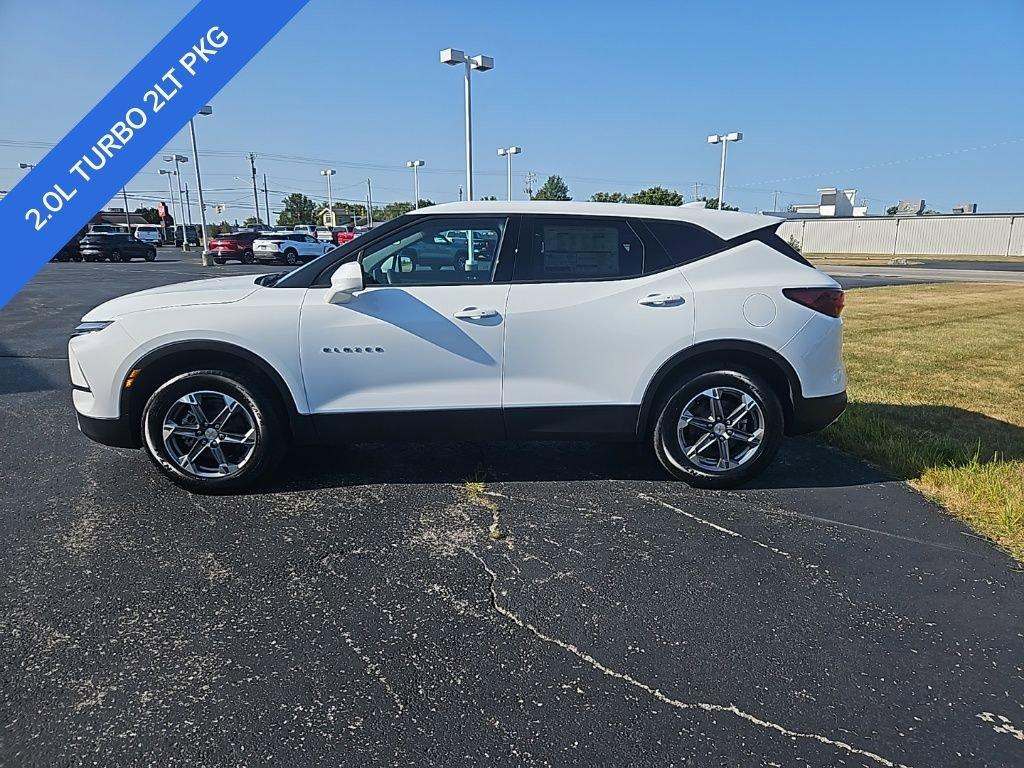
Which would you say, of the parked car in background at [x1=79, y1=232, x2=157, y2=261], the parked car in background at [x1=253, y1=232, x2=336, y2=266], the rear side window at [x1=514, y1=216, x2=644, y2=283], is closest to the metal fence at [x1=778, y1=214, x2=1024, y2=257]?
the parked car in background at [x1=253, y1=232, x2=336, y2=266]

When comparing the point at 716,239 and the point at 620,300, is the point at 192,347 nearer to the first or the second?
the point at 620,300

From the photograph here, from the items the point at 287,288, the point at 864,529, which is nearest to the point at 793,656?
the point at 864,529

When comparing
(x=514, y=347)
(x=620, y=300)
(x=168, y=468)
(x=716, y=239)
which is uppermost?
(x=716, y=239)

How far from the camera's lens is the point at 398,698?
94.0 inches

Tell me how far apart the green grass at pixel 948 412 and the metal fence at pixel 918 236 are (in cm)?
4842

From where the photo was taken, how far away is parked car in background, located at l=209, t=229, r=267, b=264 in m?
30.9

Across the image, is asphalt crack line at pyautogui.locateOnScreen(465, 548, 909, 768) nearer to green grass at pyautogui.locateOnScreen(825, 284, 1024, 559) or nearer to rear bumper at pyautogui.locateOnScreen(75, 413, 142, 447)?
green grass at pyautogui.locateOnScreen(825, 284, 1024, 559)

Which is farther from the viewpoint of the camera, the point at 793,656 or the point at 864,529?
the point at 864,529

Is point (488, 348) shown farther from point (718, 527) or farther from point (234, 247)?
point (234, 247)

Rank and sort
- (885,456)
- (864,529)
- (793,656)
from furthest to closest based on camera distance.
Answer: (885,456) < (864,529) < (793,656)

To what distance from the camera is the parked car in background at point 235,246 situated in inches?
1218

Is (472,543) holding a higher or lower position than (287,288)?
lower

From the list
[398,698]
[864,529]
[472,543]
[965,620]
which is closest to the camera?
[398,698]

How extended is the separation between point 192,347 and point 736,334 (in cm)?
326
